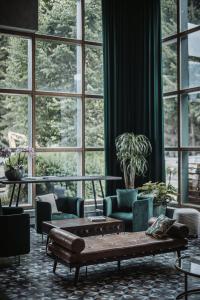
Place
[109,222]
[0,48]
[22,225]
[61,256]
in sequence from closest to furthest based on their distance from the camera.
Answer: [61,256] < [22,225] < [109,222] < [0,48]

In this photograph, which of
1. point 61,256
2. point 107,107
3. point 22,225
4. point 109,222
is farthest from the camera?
point 107,107

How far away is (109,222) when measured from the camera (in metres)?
6.75

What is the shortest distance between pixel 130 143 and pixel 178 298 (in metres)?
4.93

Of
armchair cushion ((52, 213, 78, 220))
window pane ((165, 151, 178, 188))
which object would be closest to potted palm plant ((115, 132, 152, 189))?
window pane ((165, 151, 178, 188))

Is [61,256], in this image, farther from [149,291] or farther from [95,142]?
[95,142]

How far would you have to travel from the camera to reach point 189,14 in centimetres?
886

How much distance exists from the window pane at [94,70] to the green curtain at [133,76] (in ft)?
0.96

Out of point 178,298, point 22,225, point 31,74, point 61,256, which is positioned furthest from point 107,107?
point 178,298

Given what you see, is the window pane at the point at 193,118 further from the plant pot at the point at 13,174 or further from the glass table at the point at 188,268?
the glass table at the point at 188,268

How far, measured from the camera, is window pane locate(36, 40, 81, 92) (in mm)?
9031

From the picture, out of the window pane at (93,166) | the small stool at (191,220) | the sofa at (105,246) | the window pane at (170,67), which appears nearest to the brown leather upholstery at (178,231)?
the sofa at (105,246)

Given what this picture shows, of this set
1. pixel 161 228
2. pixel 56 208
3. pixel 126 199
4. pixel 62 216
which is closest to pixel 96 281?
pixel 161 228

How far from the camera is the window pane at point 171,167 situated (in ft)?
30.3

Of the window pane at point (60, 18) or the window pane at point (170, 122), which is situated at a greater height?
the window pane at point (60, 18)
